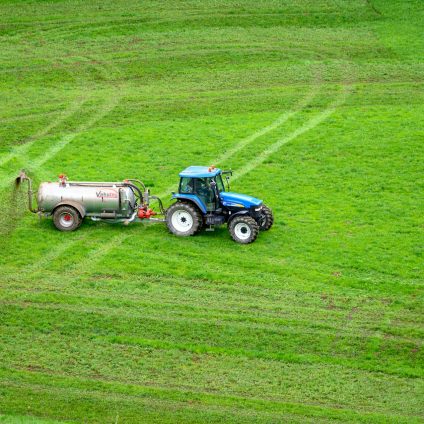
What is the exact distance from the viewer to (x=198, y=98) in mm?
58000

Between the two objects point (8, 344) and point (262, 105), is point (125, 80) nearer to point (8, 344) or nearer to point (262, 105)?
point (262, 105)

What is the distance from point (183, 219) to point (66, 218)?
455 cm

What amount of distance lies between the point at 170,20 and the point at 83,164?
21560 millimetres

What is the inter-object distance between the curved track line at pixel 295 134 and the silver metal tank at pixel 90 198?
8.01m

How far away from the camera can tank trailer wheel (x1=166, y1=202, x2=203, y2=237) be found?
41.5m

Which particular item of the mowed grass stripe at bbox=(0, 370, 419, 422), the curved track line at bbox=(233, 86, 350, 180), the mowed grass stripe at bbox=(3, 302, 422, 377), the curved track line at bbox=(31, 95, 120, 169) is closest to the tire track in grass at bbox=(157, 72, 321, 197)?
the curved track line at bbox=(233, 86, 350, 180)

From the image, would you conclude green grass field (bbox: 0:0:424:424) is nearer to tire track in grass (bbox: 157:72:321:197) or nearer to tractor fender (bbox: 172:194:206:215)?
tire track in grass (bbox: 157:72:321:197)

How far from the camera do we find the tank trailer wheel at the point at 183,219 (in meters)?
41.5

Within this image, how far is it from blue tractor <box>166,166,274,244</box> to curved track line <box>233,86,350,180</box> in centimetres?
700

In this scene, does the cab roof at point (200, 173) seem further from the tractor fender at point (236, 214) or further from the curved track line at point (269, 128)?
the curved track line at point (269, 128)

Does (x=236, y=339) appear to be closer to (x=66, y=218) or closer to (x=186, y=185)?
(x=186, y=185)

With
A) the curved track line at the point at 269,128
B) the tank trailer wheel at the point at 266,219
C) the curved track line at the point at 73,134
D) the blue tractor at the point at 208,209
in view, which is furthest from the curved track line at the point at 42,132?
the tank trailer wheel at the point at 266,219

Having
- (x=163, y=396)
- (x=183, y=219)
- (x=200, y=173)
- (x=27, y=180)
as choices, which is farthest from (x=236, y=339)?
(x=27, y=180)

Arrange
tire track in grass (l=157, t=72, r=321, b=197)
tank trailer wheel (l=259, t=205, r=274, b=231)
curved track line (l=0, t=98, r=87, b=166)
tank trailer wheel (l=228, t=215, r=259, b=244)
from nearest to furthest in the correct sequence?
tank trailer wheel (l=228, t=215, r=259, b=244), tank trailer wheel (l=259, t=205, r=274, b=231), curved track line (l=0, t=98, r=87, b=166), tire track in grass (l=157, t=72, r=321, b=197)
